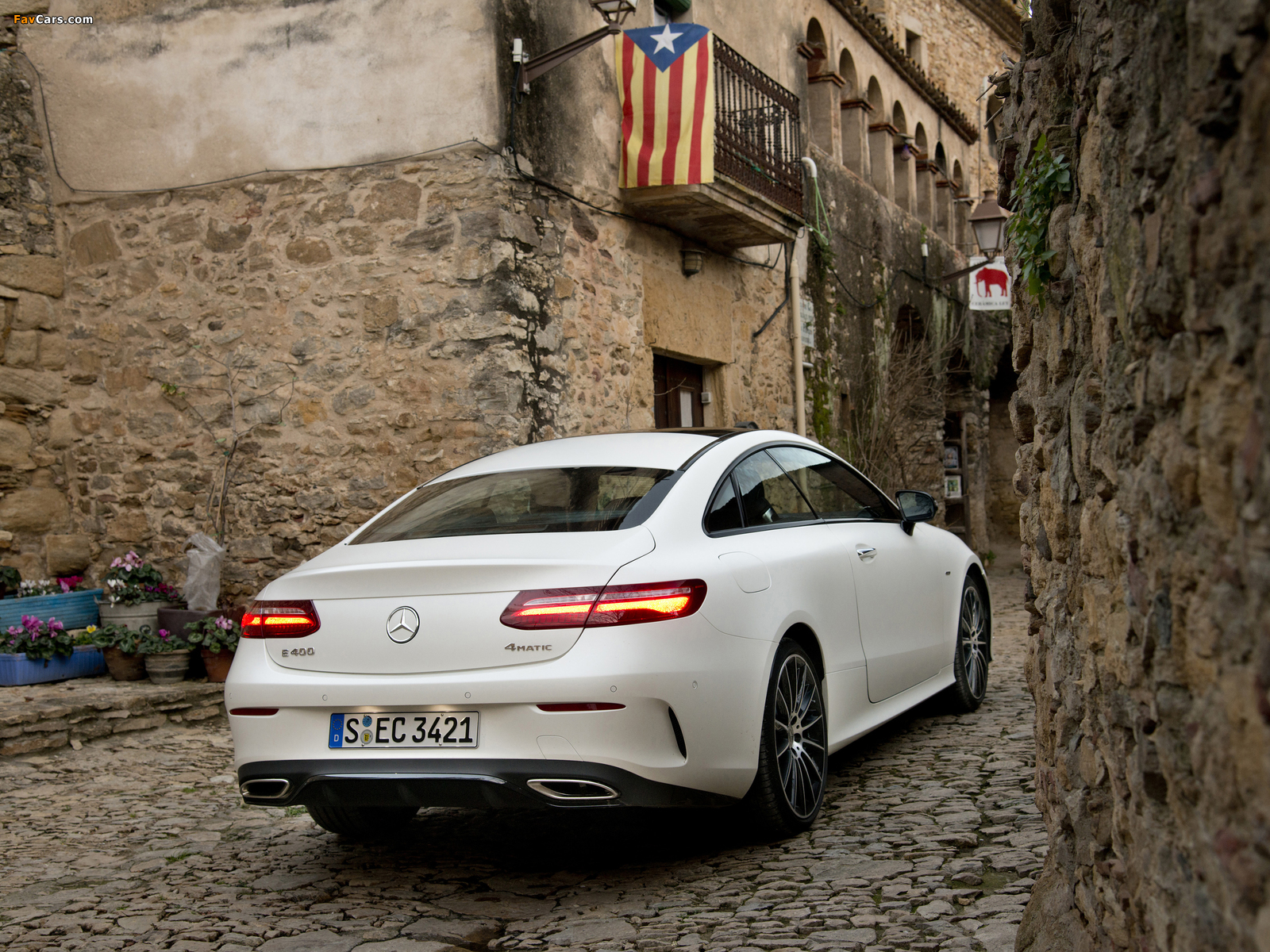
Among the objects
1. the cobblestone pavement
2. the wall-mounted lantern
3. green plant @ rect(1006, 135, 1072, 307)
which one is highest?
the wall-mounted lantern

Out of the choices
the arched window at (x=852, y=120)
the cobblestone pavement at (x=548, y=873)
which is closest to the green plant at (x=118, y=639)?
Answer: the cobblestone pavement at (x=548, y=873)

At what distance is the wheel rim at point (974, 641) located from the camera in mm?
6066

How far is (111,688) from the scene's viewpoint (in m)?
7.25

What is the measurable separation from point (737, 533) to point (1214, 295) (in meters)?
2.58

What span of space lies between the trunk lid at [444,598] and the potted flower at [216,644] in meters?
4.15

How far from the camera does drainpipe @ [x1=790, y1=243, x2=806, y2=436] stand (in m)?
12.9

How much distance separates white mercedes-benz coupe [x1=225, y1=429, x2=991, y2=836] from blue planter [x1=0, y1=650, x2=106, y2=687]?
13.5 ft

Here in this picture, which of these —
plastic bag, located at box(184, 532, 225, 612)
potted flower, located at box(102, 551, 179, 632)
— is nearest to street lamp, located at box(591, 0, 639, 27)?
plastic bag, located at box(184, 532, 225, 612)

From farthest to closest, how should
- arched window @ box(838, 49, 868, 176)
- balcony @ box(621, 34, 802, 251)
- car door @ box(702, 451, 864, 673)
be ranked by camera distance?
arched window @ box(838, 49, 868, 176)
balcony @ box(621, 34, 802, 251)
car door @ box(702, 451, 864, 673)

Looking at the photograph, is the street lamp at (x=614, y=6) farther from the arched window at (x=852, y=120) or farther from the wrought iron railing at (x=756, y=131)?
the arched window at (x=852, y=120)

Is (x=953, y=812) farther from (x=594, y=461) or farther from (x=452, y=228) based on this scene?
(x=452, y=228)

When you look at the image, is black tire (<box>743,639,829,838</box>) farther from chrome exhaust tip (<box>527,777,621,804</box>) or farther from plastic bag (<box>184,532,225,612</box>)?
plastic bag (<box>184,532,225,612</box>)

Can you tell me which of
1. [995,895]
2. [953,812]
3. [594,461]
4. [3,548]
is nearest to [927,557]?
[953,812]

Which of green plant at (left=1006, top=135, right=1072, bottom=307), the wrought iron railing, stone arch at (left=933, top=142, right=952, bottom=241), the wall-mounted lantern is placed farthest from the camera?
stone arch at (left=933, top=142, right=952, bottom=241)
